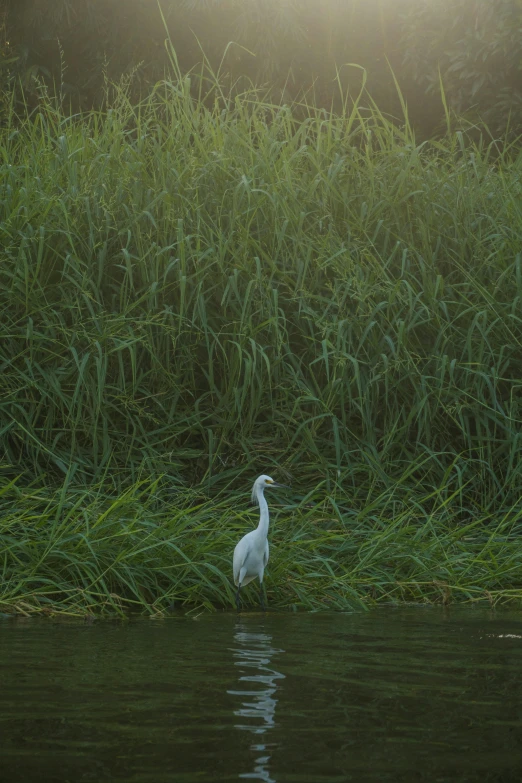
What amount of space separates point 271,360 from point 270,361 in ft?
0.05

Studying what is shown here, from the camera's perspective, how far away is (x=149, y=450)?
5652 millimetres

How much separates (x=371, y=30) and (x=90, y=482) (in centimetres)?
927

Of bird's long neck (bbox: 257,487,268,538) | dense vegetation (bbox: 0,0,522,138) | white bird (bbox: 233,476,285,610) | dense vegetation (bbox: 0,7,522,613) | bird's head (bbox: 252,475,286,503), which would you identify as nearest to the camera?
white bird (bbox: 233,476,285,610)

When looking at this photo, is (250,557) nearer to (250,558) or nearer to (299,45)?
(250,558)

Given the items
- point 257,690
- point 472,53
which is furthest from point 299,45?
point 257,690

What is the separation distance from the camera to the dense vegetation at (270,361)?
16.8 ft

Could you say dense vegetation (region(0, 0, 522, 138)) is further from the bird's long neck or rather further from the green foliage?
the bird's long neck

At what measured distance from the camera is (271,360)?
5961 millimetres

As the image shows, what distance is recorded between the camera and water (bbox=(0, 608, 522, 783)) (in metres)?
2.08

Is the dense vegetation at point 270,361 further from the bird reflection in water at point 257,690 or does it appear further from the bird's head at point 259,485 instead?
the bird reflection in water at point 257,690

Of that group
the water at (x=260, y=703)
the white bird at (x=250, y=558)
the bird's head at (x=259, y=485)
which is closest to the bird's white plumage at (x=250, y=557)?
the white bird at (x=250, y=558)

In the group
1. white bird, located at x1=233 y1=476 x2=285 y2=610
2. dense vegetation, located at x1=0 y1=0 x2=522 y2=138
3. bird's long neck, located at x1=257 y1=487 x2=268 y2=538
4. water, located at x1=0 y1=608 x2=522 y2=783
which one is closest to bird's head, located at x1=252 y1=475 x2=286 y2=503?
bird's long neck, located at x1=257 y1=487 x2=268 y2=538

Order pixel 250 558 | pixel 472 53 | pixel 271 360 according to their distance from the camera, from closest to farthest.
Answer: pixel 250 558
pixel 271 360
pixel 472 53

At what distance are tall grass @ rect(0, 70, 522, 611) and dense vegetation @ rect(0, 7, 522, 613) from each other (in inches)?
0.7
